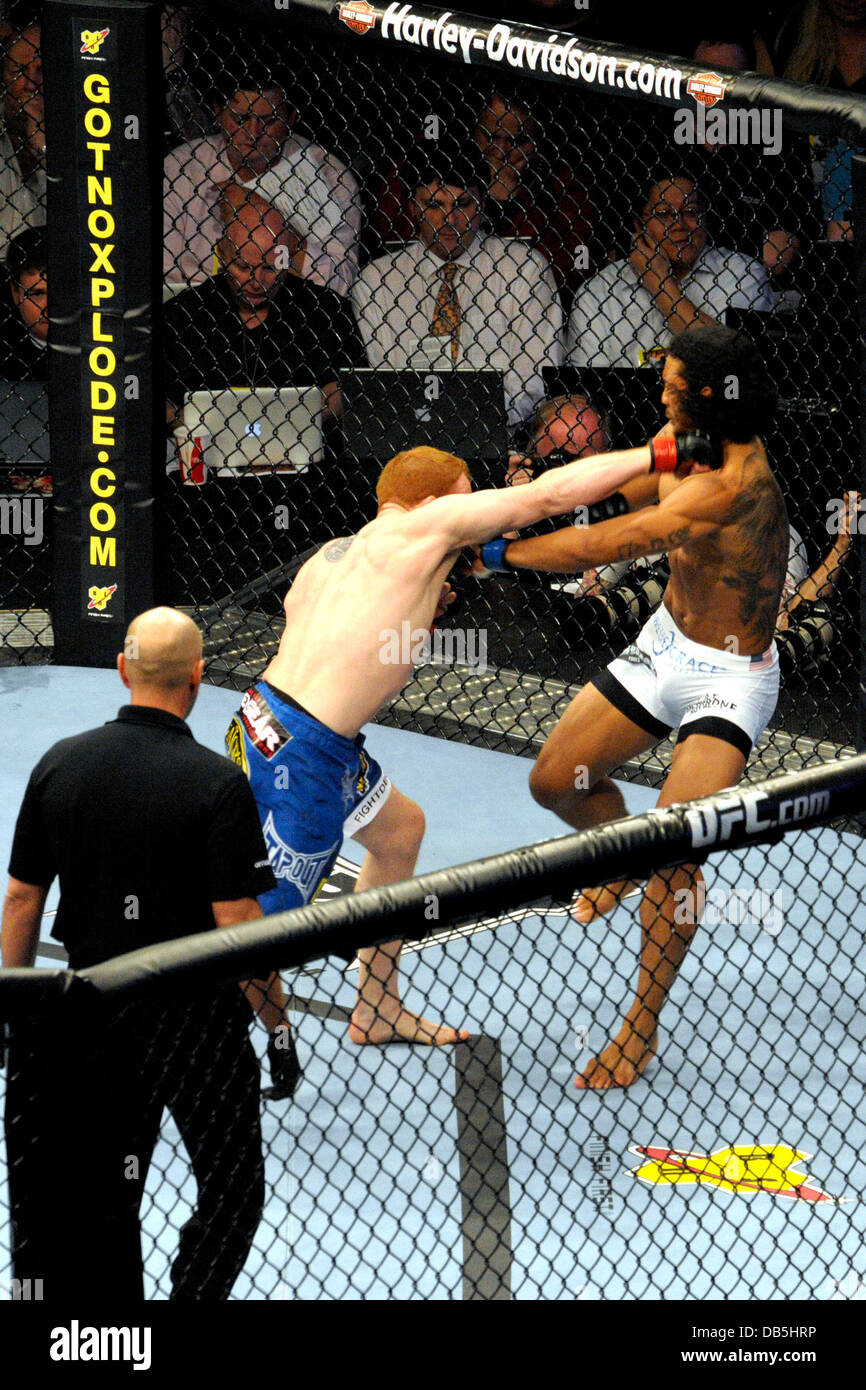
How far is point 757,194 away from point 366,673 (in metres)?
3.34

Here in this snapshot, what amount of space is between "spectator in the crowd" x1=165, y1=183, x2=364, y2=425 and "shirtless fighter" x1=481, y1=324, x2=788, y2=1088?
185cm

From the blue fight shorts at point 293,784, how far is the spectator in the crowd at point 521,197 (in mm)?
2983

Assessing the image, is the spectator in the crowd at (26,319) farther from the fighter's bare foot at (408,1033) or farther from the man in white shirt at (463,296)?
the fighter's bare foot at (408,1033)

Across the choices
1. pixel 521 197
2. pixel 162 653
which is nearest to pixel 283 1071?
pixel 162 653

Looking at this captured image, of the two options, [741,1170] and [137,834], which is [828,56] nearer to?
[741,1170]

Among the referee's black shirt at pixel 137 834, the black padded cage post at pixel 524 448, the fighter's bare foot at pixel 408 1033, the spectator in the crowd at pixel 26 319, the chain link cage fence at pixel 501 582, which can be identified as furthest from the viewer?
the spectator in the crowd at pixel 26 319

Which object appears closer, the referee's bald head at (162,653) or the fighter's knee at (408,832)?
the referee's bald head at (162,653)

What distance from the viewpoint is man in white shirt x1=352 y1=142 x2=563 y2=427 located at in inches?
225

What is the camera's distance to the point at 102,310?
4391mm

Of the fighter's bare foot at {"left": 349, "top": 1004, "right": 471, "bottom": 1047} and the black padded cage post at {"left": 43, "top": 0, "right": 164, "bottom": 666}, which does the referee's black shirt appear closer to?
the fighter's bare foot at {"left": 349, "top": 1004, "right": 471, "bottom": 1047}

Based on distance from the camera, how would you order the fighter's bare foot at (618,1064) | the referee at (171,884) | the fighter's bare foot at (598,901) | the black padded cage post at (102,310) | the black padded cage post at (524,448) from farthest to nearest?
the black padded cage post at (524,448)
the black padded cage post at (102,310)
the fighter's bare foot at (598,901)
the fighter's bare foot at (618,1064)
the referee at (171,884)

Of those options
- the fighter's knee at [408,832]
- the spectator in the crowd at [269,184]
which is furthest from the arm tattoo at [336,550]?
the spectator in the crowd at [269,184]

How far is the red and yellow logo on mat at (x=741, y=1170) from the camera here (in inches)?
121
